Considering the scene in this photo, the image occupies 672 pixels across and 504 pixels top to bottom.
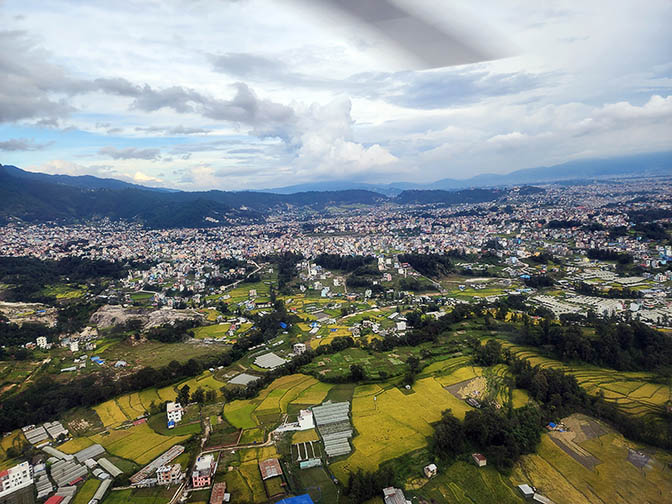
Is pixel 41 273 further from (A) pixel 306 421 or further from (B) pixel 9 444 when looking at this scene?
(A) pixel 306 421

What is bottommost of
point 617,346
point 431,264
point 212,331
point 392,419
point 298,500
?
point 212,331

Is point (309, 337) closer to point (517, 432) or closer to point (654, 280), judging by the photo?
point (517, 432)

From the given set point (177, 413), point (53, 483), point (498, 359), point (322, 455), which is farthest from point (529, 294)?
point (53, 483)

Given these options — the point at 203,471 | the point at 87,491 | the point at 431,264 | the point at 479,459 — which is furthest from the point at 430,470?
the point at 431,264

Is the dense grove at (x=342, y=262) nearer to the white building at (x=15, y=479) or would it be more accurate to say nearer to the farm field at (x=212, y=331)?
the farm field at (x=212, y=331)

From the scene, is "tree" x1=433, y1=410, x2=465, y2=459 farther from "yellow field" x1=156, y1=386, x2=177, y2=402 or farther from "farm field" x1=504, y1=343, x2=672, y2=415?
"yellow field" x1=156, y1=386, x2=177, y2=402

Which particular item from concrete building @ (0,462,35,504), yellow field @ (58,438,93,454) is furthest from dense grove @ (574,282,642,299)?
concrete building @ (0,462,35,504)
